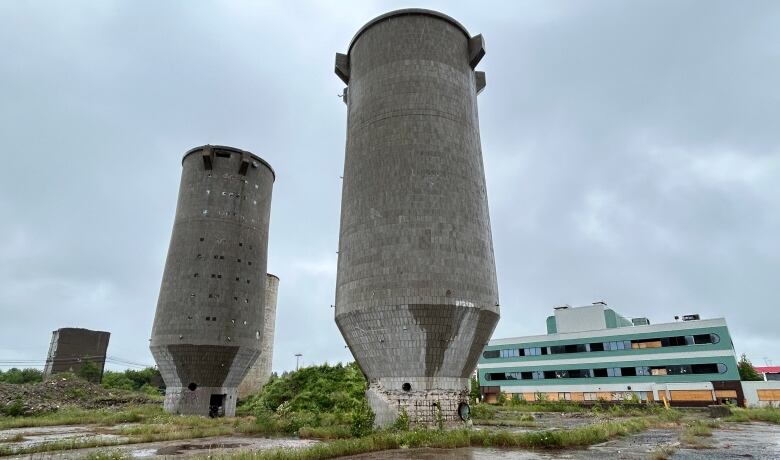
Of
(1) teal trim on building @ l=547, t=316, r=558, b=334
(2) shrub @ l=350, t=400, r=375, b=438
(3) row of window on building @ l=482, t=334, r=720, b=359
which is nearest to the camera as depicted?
(2) shrub @ l=350, t=400, r=375, b=438

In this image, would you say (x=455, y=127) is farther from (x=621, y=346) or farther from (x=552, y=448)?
(x=621, y=346)

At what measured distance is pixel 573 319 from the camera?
6525cm

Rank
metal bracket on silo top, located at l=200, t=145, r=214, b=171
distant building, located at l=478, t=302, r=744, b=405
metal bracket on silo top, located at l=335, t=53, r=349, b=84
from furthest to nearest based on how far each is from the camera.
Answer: distant building, located at l=478, t=302, r=744, b=405 → metal bracket on silo top, located at l=200, t=145, r=214, b=171 → metal bracket on silo top, located at l=335, t=53, r=349, b=84

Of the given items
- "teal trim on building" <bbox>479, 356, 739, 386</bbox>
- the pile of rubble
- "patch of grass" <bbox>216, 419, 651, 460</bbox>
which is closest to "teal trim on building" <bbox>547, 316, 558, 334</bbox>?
"teal trim on building" <bbox>479, 356, 739, 386</bbox>

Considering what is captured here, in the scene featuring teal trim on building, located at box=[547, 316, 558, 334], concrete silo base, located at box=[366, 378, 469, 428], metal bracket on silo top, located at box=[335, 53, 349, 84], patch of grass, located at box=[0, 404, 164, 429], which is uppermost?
metal bracket on silo top, located at box=[335, 53, 349, 84]

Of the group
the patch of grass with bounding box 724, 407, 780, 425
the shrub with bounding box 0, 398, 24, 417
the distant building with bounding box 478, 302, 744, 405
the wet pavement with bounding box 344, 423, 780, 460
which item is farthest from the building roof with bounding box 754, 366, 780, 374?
the shrub with bounding box 0, 398, 24, 417

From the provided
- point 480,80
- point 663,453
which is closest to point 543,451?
point 663,453

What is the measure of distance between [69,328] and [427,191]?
89.4 metres

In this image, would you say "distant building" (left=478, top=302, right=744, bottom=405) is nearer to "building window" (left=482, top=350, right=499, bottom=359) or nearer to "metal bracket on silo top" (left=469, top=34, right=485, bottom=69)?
"building window" (left=482, top=350, right=499, bottom=359)

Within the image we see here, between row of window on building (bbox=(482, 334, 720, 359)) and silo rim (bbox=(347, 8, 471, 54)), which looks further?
row of window on building (bbox=(482, 334, 720, 359))

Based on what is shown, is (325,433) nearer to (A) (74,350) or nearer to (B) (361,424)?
(B) (361,424)

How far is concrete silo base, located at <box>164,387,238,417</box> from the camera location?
38.2 m

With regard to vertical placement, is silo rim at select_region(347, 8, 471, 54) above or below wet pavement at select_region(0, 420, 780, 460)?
above

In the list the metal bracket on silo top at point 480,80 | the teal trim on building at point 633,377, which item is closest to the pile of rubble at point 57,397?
the metal bracket on silo top at point 480,80
